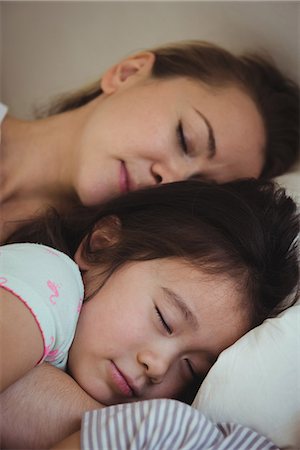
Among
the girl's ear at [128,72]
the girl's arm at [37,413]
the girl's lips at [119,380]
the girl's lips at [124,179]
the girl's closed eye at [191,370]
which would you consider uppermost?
the girl's ear at [128,72]

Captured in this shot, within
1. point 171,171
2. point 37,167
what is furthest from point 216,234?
point 37,167

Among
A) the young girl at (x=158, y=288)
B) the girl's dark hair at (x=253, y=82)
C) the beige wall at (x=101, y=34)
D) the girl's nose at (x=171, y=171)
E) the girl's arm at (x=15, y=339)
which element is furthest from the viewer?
the beige wall at (x=101, y=34)

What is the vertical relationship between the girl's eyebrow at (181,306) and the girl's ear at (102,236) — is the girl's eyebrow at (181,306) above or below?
below

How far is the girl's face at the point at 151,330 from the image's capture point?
87cm

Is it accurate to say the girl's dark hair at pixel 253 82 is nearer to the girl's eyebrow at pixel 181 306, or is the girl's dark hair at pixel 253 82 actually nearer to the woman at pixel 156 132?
the woman at pixel 156 132

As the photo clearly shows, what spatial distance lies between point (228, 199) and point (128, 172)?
0.25m

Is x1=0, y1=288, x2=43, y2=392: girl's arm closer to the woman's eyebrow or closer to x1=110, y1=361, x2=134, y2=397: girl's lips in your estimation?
x1=110, y1=361, x2=134, y2=397: girl's lips

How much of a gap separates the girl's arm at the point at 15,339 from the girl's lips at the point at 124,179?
1.61ft

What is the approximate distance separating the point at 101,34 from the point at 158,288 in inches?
39.7

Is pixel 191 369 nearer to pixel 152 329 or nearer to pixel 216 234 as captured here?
pixel 152 329

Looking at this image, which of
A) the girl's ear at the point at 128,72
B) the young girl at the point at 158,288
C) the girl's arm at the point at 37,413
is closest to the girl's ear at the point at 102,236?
the young girl at the point at 158,288

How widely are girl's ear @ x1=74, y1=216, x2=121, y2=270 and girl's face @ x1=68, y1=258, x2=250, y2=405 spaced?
94 mm

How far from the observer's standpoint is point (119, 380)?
2.85 feet

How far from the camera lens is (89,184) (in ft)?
3.93
